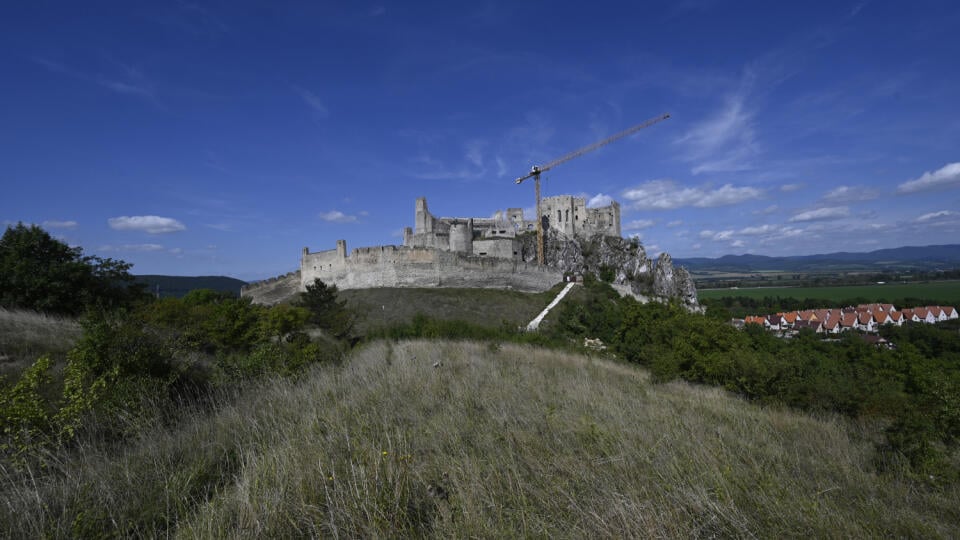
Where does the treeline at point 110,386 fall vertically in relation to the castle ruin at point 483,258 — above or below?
below

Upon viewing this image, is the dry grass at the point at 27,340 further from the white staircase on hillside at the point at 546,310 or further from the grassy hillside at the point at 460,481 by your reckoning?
the white staircase on hillside at the point at 546,310

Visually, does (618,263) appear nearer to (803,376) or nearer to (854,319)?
(854,319)

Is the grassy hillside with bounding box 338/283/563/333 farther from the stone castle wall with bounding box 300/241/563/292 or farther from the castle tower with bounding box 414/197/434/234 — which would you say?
the castle tower with bounding box 414/197/434/234

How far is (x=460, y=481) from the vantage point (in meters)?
3.16

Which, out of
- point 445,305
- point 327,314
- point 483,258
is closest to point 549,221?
point 483,258

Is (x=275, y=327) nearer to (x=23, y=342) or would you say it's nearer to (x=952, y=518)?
(x=23, y=342)

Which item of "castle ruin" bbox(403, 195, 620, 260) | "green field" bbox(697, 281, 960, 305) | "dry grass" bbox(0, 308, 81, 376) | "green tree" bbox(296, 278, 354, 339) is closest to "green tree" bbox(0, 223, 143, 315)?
"dry grass" bbox(0, 308, 81, 376)

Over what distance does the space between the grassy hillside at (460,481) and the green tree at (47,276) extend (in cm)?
1185

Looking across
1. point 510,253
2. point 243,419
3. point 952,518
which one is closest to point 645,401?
point 952,518

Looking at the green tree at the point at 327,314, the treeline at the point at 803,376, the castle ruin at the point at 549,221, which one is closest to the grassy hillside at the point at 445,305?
the treeline at the point at 803,376

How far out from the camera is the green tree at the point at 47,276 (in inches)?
504

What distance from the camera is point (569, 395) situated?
6.38 m

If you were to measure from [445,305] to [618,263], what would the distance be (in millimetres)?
33075

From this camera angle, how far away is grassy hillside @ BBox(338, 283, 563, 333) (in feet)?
96.2
